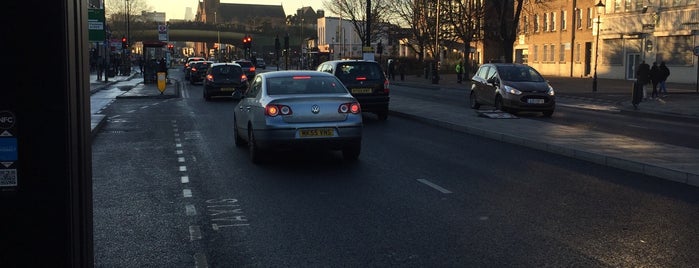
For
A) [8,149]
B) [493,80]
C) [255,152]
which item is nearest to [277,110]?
[255,152]

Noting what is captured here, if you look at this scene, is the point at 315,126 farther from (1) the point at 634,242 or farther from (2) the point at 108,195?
(1) the point at 634,242

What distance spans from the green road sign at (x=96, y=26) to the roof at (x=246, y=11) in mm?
162613

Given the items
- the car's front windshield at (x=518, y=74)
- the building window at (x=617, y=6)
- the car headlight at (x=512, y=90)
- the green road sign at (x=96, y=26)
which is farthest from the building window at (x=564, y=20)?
the car headlight at (x=512, y=90)

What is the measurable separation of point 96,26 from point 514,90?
58.6ft

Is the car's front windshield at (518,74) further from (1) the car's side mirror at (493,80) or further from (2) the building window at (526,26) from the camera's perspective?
(2) the building window at (526,26)

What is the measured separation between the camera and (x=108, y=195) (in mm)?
8336

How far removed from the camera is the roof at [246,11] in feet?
626

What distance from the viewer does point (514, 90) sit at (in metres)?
20.2

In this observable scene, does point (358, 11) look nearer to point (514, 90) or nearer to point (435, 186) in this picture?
point (514, 90)

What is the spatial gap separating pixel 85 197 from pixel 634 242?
4.66 metres

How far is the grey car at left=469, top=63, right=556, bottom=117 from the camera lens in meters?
20.1

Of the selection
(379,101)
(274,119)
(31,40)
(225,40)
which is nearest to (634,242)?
(31,40)

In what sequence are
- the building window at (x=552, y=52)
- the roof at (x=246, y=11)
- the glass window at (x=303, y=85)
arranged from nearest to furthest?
the glass window at (x=303, y=85) < the building window at (x=552, y=52) < the roof at (x=246, y=11)

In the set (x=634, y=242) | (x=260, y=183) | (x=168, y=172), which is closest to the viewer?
(x=634, y=242)
